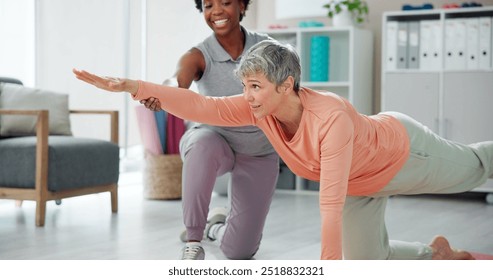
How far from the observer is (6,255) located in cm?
303

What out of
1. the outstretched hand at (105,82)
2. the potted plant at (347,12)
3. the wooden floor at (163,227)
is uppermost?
the potted plant at (347,12)

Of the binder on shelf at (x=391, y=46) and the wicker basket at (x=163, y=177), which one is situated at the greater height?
the binder on shelf at (x=391, y=46)

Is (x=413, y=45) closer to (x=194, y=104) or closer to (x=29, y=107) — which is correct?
(x=29, y=107)

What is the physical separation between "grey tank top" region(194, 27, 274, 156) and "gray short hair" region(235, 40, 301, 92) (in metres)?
0.72

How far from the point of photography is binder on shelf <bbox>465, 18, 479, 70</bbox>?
16.1 feet

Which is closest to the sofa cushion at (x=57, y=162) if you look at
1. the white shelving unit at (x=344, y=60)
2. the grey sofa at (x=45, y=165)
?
the grey sofa at (x=45, y=165)

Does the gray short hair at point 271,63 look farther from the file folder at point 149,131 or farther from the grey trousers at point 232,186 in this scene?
the file folder at point 149,131

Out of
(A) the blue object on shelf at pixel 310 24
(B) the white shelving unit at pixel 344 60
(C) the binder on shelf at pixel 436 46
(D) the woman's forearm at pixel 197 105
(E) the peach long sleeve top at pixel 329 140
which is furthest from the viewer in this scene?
(A) the blue object on shelf at pixel 310 24

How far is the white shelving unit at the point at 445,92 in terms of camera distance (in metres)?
4.90
